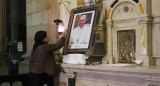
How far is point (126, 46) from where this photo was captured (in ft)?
12.9

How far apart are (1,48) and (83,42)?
5.39 meters

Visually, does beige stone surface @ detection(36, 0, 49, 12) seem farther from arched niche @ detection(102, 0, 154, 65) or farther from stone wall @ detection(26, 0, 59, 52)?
arched niche @ detection(102, 0, 154, 65)

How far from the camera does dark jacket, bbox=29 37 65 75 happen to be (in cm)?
398

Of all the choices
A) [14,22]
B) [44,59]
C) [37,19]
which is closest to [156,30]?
[44,59]

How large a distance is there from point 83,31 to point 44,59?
2.79 feet

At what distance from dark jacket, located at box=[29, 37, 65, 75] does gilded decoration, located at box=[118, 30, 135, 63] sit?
3.32 feet

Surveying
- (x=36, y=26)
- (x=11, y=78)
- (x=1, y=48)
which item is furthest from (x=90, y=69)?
(x=1, y=48)

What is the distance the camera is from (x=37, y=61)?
4.01 meters

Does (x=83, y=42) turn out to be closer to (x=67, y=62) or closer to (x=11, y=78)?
(x=67, y=62)

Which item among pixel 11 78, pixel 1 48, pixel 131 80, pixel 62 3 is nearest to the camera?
pixel 131 80

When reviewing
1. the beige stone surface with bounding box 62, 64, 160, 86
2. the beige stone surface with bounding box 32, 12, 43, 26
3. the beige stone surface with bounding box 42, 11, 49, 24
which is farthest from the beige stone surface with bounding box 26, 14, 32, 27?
the beige stone surface with bounding box 62, 64, 160, 86

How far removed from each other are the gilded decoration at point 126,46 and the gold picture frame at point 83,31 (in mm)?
492

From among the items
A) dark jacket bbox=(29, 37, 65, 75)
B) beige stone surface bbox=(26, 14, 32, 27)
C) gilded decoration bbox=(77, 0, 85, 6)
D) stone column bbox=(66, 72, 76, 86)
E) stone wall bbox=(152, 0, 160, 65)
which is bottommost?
stone column bbox=(66, 72, 76, 86)

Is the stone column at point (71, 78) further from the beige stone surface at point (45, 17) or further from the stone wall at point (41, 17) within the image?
the beige stone surface at point (45, 17)
